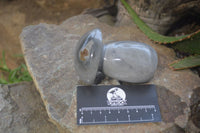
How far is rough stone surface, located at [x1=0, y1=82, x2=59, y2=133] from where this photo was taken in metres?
1.24

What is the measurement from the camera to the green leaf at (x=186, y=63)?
3.96ft

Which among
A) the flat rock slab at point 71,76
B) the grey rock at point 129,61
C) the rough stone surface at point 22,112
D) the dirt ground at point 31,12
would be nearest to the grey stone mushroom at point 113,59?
the grey rock at point 129,61

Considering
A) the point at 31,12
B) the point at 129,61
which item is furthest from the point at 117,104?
the point at 31,12

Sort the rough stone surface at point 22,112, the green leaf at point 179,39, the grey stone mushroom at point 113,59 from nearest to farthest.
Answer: the grey stone mushroom at point 113,59, the green leaf at point 179,39, the rough stone surface at point 22,112

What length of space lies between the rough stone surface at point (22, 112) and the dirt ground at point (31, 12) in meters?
1.10

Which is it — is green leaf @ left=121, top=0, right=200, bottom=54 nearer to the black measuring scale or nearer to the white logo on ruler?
the black measuring scale

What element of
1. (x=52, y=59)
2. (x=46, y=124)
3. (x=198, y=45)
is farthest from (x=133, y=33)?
(x=46, y=124)

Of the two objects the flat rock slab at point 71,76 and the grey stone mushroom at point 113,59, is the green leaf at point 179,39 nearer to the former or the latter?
the flat rock slab at point 71,76

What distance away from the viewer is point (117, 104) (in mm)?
1061

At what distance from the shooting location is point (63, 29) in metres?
1.54

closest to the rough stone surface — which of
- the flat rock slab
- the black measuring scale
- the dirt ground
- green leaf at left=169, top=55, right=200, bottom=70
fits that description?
the flat rock slab

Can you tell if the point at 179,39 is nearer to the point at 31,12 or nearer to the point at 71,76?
the point at 71,76

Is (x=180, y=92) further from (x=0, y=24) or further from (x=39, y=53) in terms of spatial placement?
(x=0, y=24)

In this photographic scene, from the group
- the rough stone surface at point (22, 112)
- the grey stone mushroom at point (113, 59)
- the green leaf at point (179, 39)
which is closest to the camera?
the grey stone mushroom at point (113, 59)
